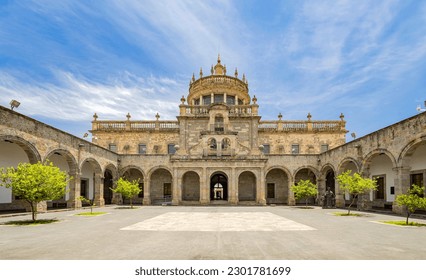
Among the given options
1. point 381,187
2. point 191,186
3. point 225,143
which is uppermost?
point 225,143

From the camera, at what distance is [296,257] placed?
7.84m

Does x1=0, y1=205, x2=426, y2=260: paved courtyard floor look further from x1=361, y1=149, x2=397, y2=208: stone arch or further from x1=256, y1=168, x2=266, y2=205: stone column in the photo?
x1=256, y1=168, x2=266, y2=205: stone column

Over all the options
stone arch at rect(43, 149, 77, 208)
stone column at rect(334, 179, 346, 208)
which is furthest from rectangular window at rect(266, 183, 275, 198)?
stone arch at rect(43, 149, 77, 208)

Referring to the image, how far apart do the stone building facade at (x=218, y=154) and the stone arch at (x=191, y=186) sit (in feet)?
0.41

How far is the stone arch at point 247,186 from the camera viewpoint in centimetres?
3525

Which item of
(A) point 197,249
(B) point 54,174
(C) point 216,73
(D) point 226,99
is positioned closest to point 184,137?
(D) point 226,99

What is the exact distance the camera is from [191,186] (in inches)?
1405

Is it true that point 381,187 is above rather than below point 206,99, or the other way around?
below

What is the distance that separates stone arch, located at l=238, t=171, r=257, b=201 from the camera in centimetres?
3525

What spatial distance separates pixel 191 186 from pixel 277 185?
11.3m

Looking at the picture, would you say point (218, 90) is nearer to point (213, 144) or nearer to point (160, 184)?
point (213, 144)

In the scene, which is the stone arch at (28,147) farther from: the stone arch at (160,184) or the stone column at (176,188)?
the stone arch at (160,184)

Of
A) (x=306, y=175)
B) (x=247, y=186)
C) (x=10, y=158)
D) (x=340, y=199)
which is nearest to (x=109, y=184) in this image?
(x=10, y=158)

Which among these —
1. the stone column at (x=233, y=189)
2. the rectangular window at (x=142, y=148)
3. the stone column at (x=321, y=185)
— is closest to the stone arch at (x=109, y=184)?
the rectangular window at (x=142, y=148)
